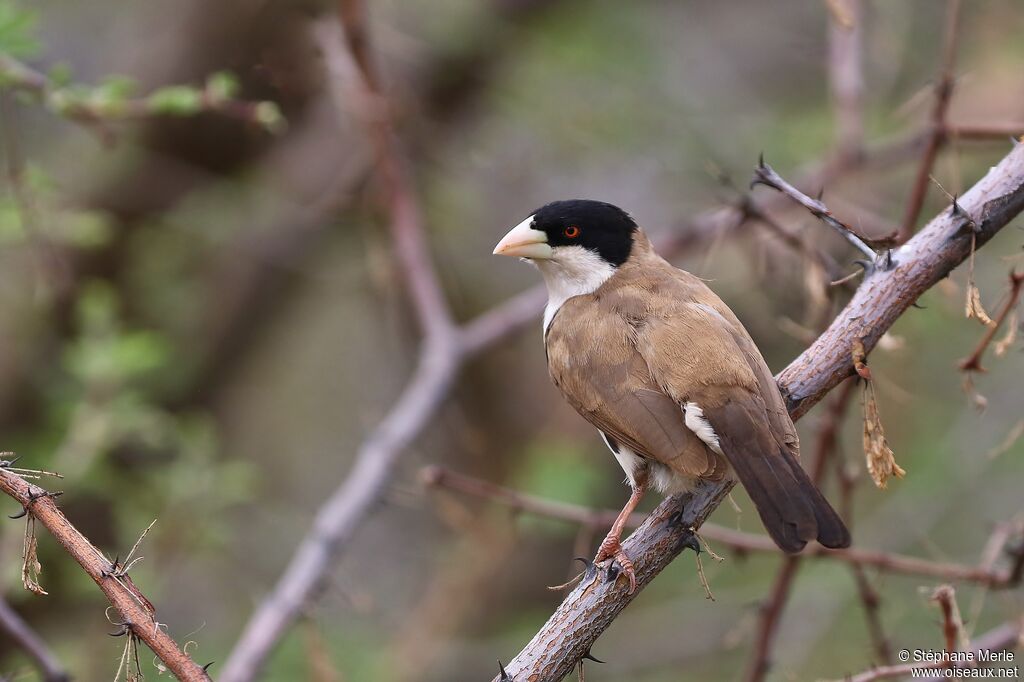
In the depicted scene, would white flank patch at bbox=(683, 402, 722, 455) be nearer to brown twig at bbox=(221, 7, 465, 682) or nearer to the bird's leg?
the bird's leg

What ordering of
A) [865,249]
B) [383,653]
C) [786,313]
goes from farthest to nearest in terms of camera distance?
[383,653] < [786,313] < [865,249]

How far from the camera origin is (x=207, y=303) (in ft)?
21.3

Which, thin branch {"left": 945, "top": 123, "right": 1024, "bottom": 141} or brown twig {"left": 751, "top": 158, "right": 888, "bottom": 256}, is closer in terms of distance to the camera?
brown twig {"left": 751, "top": 158, "right": 888, "bottom": 256}

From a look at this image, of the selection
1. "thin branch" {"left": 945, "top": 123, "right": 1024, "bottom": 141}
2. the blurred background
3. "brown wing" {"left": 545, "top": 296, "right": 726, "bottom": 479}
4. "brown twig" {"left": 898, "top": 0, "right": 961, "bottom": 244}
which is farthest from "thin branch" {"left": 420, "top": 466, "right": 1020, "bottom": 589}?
the blurred background

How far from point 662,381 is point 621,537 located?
1.38 ft

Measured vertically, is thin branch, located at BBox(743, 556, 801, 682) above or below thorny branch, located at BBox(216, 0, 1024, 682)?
below

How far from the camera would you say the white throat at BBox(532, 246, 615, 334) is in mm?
3623

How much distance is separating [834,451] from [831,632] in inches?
144

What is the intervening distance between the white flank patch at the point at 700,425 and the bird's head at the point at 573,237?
0.91 metres

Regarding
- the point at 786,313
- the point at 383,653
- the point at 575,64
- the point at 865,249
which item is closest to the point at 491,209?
the point at 575,64

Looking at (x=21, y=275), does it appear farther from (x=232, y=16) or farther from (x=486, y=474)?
(x=486, y=474)

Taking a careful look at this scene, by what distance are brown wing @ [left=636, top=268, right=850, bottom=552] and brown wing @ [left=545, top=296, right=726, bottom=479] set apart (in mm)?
46

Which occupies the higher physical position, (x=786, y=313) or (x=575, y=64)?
(x=575, y=64)

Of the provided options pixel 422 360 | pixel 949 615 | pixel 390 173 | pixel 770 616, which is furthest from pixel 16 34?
pixel 949 615
